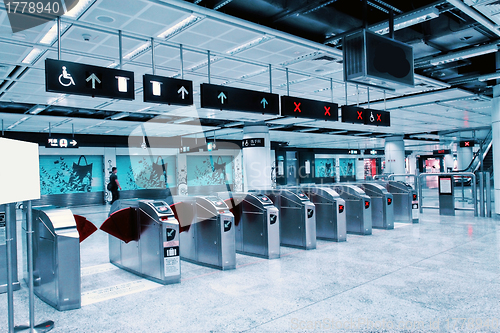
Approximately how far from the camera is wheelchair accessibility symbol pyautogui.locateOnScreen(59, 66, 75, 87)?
13.5 feet

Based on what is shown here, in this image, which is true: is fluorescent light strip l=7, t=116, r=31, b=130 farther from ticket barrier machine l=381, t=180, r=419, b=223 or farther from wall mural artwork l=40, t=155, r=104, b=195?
ticket barrier machine l=381, t=180, r=419, b=223

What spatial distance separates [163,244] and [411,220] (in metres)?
6.29

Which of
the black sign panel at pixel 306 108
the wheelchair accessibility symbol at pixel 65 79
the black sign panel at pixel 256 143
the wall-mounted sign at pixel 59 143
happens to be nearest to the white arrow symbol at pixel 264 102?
the black sign panel at pixel 306 108

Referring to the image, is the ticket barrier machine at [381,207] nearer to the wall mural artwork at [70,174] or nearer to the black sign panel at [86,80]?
the black sign panel at [86,80]

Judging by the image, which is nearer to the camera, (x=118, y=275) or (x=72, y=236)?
(x=72, y=236)

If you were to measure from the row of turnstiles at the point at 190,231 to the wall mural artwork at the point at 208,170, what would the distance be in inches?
585

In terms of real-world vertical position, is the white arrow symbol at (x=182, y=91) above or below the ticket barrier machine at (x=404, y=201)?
above

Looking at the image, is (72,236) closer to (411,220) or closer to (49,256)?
(49,256)

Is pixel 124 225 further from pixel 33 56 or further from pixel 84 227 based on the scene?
pixel 33 56

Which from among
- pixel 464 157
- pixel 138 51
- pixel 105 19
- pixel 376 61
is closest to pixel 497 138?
pixel 376 61

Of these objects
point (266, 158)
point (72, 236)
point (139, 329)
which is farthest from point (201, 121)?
point (139, 329)

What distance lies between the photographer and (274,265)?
503 centimetres

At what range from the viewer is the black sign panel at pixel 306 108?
254 inches

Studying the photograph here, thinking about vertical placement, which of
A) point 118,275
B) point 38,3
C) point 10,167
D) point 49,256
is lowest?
point 118,275
